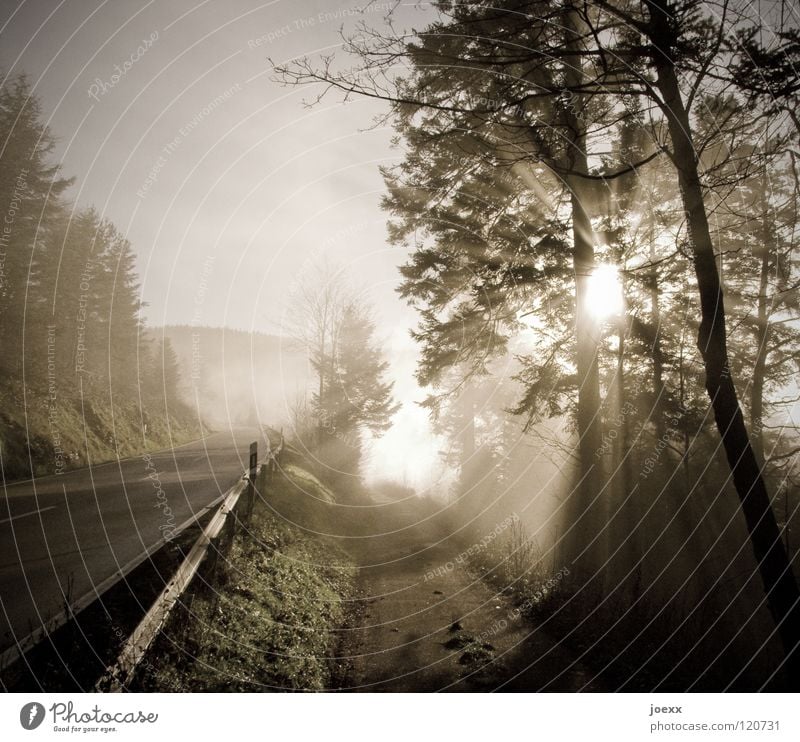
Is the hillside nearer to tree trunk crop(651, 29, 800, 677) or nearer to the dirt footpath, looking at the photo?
the dirt footpath

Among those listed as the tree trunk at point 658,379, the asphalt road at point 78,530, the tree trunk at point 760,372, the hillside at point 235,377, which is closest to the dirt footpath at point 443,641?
the asphalt road at point 78,530

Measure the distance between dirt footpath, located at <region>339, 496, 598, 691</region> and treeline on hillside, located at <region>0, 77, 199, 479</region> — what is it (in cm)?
1197

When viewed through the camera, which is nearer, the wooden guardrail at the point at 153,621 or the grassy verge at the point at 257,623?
the wooden guardrail at the point at 153,621

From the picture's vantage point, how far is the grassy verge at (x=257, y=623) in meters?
4.11

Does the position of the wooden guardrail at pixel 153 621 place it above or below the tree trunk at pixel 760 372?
below

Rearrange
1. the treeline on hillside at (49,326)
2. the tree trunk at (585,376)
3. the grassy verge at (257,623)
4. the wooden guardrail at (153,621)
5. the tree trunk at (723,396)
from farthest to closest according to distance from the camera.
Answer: the treeline on hillside at (49,326) → the tree trunk at (585,376) → the grassy verge at (257,623) → the tree trunk at (723,396) → the wooden guardrail at (153,621)

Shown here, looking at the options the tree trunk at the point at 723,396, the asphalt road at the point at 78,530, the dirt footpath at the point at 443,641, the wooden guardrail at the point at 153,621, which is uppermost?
the tree trunk at the point at 723,396

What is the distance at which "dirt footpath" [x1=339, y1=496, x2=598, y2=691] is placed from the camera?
15.4ft

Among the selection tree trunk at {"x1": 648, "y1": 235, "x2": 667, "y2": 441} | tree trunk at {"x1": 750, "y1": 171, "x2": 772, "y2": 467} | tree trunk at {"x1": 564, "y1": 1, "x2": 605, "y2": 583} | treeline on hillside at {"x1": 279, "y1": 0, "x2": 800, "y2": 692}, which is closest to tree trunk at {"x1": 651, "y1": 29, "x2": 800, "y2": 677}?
treeline on hillside at {"x1": 279, "y1": 0, "x2": 800, "y2": 692}

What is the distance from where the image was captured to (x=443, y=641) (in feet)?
18.8

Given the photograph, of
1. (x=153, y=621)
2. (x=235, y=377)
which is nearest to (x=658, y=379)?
(x=153, y=621)

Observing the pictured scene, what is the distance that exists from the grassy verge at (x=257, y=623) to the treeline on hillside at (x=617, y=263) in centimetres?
421

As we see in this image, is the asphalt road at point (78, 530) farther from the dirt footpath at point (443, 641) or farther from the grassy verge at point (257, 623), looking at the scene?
the dirt footpath at point (443, 641)

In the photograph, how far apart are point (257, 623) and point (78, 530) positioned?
179 inches
